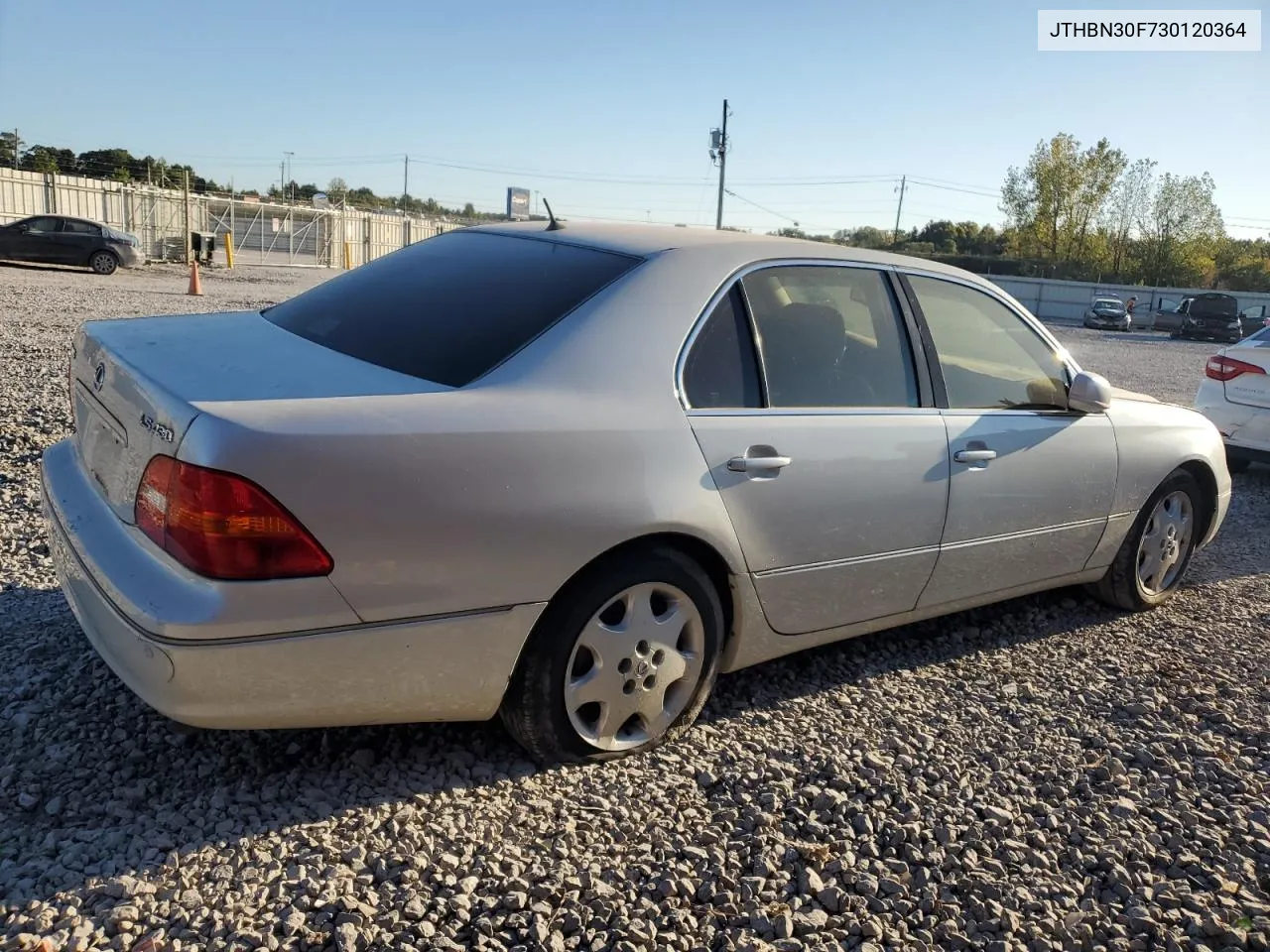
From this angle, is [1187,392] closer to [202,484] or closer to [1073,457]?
[1073,457]

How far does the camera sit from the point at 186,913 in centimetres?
221

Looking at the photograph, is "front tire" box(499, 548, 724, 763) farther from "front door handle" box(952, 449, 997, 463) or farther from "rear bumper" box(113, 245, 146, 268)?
"rear bumper" box(113, 245, 146, 268)

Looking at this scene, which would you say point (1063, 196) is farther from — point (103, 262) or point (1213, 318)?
point (103, 262)

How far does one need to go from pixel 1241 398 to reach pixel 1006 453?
5.17 m

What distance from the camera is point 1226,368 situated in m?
7.88

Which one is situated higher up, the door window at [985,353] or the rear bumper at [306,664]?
the door window at [985,353]

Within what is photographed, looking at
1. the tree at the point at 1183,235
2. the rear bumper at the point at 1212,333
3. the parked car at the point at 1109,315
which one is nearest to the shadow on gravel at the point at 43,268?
the rear bumper at the point at 1212,333

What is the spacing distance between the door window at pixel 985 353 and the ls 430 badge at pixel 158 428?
8.57 ft

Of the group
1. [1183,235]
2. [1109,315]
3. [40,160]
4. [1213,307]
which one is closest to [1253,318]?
[1213,307]

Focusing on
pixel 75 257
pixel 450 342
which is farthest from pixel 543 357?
pixel 75 257

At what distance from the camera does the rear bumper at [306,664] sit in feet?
7.55

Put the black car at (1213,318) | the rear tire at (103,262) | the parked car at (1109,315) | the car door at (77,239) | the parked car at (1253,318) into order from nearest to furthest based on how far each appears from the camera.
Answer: the car door at (77,239) < the rear tire at (103,262) < the black car at (1213,318) < the parked car at (1253,318) < the parked car at (1109,315)

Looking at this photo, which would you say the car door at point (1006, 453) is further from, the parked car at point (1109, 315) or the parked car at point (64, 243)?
the parked car at point (1109, 315)

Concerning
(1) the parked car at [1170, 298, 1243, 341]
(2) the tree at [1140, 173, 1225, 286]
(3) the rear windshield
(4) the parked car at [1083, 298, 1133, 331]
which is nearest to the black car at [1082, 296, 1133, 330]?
(4) the parked car at [1083, 298, 1133, 331]
